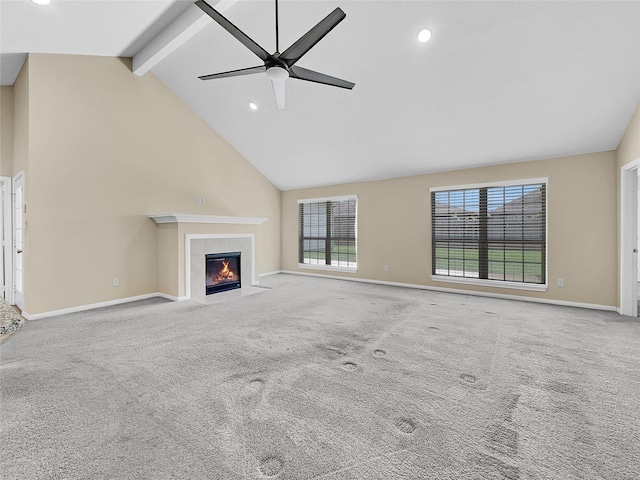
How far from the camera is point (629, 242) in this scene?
12.6 ft

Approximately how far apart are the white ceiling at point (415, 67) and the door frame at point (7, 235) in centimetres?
166

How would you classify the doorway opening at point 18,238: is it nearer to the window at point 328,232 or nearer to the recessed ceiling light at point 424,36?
the window at point 328,232

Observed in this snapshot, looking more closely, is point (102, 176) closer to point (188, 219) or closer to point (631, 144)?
point (188, 219)

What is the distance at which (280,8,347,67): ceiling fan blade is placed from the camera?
211 cm

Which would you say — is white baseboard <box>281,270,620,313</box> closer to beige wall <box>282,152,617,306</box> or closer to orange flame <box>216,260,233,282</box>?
beige wall <box>282,152,617,306</box>

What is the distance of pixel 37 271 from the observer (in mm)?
3701

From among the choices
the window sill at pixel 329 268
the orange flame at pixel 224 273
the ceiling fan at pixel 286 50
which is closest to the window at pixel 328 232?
the window sill at pixel 329 268

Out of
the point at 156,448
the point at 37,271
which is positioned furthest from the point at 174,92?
the point at 156,448

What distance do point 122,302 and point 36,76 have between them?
3.29 meters

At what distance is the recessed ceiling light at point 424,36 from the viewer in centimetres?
310

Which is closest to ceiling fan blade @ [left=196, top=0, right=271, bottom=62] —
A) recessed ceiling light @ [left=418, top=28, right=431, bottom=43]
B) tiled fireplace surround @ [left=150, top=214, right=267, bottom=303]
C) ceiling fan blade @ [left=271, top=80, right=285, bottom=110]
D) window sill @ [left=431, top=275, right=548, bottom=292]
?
ceiling fan blade @ [left=271, top=80, right=285, bottom=110]

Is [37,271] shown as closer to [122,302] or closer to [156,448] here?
[122,302]

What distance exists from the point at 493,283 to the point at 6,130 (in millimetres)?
8140

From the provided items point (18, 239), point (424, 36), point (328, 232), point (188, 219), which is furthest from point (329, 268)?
point (18, 239)
